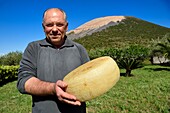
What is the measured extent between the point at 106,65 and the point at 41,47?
1.83 feet

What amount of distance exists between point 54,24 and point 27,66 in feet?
1.05

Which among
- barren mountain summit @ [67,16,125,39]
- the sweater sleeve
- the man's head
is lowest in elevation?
the sweater sleeve

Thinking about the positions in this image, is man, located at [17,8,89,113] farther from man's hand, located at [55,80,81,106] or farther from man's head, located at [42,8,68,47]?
man's hand, located at [55,80,81,106]

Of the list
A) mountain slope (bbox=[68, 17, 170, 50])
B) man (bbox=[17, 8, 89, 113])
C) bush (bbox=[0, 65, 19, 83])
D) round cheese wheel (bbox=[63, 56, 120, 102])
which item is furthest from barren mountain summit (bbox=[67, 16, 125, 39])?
round cheese wheel (bbox=[63, 56, 120, 102])

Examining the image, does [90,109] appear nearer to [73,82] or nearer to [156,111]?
[156,111]

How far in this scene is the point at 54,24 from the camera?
1.51 metres

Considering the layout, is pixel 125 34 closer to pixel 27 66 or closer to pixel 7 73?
pixel 7 73

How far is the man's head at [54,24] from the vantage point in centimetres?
151

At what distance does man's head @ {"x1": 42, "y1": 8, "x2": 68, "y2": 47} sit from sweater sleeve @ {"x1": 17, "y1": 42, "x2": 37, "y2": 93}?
0.15 metres

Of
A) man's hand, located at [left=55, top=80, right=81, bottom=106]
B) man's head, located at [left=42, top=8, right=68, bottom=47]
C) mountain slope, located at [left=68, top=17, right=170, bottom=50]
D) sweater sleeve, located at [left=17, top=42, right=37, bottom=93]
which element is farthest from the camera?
mountain slope, located at [left=68, top=17, right=170, bottom=50]

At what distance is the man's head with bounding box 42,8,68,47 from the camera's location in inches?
59.4

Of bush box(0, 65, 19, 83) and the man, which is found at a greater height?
the man

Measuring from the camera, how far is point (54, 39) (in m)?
1.58

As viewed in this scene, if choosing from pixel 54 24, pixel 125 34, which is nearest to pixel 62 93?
pixel 54 24
